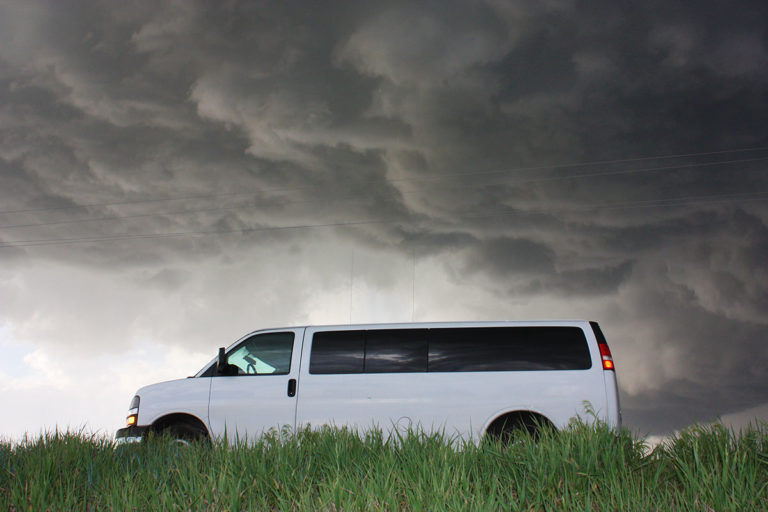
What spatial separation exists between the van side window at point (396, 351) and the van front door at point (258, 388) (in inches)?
48.3

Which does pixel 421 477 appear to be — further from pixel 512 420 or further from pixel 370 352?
pixel 370 352

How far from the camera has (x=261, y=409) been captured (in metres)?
10.2

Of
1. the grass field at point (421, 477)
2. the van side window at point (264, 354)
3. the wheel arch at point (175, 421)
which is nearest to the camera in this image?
the grass field at point (421, 477)

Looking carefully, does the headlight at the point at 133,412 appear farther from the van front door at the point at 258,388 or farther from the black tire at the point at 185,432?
the van front door at the point at 258,388

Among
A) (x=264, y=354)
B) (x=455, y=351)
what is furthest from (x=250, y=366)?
(x=455, y=351)

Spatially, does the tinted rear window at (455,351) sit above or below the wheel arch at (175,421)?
above

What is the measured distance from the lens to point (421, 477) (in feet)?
19.3

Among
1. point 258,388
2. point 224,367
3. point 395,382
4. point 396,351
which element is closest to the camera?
point 395,382

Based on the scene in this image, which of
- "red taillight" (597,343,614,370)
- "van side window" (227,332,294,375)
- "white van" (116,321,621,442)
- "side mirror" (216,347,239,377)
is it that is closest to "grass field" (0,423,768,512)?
"white van" (116,321,621,442)

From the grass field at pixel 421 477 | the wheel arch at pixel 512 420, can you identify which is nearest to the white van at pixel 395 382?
the wheel arch at pixel 512 420

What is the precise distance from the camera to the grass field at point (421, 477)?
17.8ft

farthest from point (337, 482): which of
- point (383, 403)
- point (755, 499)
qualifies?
point (383, 403)

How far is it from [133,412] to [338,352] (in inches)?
142

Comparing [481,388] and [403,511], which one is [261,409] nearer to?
[481,388]
